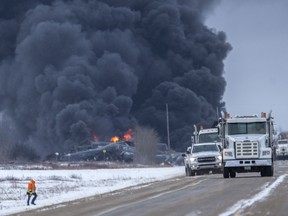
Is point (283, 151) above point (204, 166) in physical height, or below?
above

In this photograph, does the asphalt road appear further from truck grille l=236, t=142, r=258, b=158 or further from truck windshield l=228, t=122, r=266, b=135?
truck windshield l=228, t=122, r=266, b=135

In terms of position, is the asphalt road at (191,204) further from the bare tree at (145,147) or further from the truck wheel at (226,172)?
the bare tree at (145,147)

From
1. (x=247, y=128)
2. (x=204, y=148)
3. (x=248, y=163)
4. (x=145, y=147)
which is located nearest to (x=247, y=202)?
(x=248, y=163)

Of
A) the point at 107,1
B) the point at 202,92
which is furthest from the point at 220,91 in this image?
the point at 107,1

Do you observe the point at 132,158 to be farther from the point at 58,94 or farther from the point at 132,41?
the point at 132,41

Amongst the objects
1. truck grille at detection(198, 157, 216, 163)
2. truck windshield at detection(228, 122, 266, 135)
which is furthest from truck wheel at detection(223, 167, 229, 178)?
truck grille at detection(198, 157, 216, 163)

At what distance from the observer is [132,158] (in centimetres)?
8662

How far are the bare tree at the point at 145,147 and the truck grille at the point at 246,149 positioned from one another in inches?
1933

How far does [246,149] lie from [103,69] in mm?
80198

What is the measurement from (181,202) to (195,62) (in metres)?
100

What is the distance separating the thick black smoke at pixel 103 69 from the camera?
10644cm

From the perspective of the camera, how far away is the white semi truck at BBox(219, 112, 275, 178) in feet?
109

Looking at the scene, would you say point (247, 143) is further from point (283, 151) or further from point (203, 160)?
point (283, 151)

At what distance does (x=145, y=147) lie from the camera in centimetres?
8538
